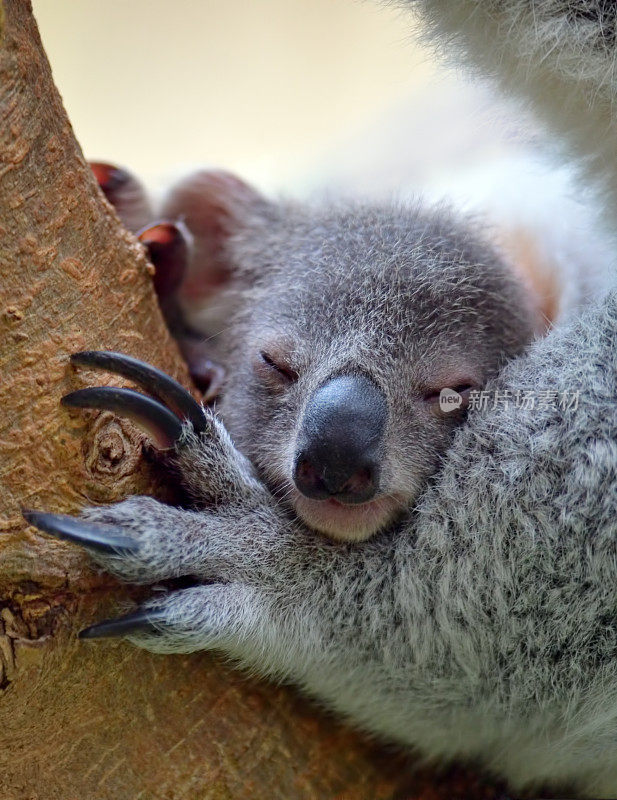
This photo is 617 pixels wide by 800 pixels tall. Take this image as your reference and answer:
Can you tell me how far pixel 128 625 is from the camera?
1305 mm

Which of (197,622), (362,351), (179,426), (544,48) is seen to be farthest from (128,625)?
(544,48)

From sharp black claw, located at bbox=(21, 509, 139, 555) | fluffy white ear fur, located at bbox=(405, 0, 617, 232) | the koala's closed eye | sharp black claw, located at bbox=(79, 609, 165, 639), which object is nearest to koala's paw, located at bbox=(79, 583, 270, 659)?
sharp black claw, located at bbox=(79, 609, 165, 639)

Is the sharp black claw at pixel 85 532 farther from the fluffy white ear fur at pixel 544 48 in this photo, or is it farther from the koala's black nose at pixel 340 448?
the fluffy white ear fur at pixel 544 48

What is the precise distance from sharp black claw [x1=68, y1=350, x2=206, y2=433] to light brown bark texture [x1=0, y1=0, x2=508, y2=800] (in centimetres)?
3

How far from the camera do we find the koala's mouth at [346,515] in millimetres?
1451

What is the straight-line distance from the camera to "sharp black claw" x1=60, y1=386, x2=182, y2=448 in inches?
51.6

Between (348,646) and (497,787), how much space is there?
62cm

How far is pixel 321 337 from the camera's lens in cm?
167

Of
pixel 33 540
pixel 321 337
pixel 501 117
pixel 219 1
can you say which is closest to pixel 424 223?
pixel 501 117

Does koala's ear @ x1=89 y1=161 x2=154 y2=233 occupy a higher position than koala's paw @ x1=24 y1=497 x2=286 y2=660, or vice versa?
koala's ear @ x1=89 y1=161 x2=154 y2=233

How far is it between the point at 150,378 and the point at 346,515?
0.40 metres

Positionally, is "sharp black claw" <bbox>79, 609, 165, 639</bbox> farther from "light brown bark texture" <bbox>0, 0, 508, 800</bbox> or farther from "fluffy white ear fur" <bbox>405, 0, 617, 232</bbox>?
"fluffy white ear fur" <bbox>405, 0, 617, 232</bbox>

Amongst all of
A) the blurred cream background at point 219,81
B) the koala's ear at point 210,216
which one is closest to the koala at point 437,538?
the koala's ear at point 210,216

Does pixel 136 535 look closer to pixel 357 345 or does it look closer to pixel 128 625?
pixel 128 625
